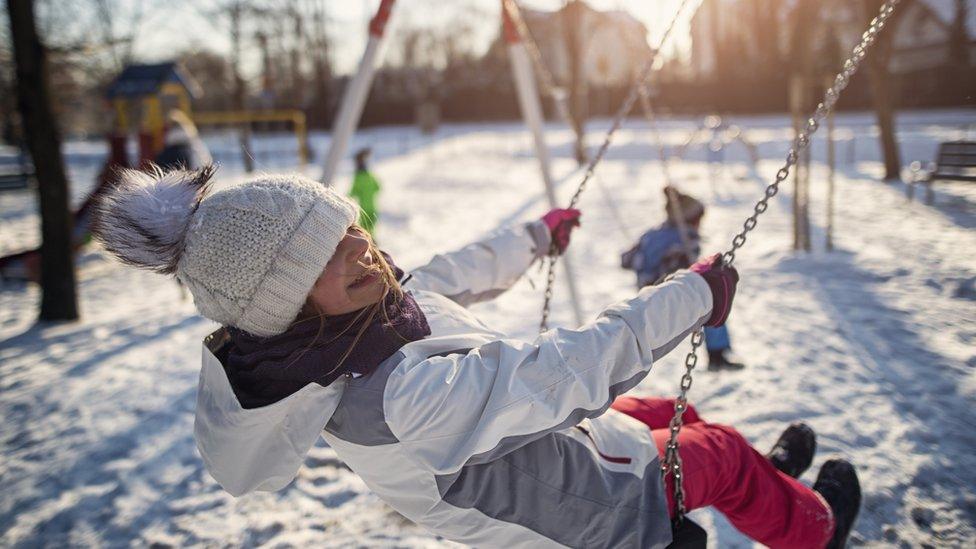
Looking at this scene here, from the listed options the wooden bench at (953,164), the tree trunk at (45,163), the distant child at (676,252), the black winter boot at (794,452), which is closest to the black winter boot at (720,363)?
the distant child at (676,252)

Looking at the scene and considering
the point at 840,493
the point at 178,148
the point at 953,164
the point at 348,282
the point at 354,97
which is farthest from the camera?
the point at 178,148

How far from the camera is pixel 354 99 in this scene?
326 centimetres

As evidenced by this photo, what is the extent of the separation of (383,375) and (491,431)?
0.83 ft

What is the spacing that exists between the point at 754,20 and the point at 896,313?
100ft

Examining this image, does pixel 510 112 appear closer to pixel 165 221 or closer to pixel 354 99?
pixel 354 99

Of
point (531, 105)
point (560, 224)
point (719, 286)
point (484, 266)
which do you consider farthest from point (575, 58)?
point (719, 286)

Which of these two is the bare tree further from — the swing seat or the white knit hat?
the white knit hat

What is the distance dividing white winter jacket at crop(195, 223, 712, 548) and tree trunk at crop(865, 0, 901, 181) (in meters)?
8.37

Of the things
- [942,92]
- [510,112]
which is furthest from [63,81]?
[942,92]

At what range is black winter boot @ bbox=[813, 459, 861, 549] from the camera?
181 centimetres

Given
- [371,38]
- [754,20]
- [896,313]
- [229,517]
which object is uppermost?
[754,20]

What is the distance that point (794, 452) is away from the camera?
204 cm

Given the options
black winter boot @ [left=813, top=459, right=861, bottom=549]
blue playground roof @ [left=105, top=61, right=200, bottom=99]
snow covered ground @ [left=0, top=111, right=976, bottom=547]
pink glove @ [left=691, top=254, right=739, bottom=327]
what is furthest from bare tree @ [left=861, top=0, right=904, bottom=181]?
blue playground roof @ [left=105, top=61, right=200, bottom=99]

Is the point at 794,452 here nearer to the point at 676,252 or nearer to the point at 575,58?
the point at 676,252
